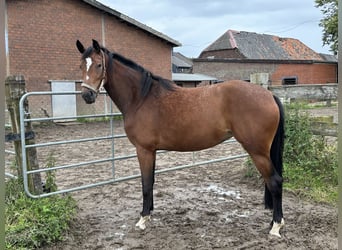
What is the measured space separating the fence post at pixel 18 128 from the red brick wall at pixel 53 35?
25.9 feet

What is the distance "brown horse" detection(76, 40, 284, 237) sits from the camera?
287 cm

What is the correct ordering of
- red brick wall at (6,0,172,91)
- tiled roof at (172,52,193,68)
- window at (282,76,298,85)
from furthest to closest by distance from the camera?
tiled roof at (172,52,193,68) → window at (282,76,298,85) → red brick wall at (6,0,172,91)

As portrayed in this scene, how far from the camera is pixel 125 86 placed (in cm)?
321

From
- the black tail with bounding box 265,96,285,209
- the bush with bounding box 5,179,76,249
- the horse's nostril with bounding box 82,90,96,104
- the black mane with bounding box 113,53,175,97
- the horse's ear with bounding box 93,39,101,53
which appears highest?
the horse's ear with bounding box 93,39,101,53

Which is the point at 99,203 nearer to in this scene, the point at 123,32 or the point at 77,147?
the point at 77,147

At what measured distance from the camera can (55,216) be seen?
2.91 m

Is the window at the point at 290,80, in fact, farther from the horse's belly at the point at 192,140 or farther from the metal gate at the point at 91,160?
the horse's belly at the point at 192,140

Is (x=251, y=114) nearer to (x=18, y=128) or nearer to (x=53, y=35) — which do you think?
(x=18, y=128)

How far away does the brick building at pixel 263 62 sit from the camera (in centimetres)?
2311

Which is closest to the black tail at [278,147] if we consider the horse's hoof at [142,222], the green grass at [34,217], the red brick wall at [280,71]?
the horse's hoof at [142,222]

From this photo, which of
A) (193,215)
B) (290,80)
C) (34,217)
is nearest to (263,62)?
(290,80)

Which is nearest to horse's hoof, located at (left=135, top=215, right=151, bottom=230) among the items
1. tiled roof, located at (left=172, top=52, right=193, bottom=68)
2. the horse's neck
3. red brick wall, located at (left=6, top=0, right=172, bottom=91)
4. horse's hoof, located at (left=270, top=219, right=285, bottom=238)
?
the horse's neck

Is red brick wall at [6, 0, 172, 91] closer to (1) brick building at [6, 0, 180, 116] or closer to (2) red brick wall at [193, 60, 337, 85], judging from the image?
(1) brick building at [6, 0, 180, 116]

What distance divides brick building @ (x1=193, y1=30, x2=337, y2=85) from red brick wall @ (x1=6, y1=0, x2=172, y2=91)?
10.9 meters
